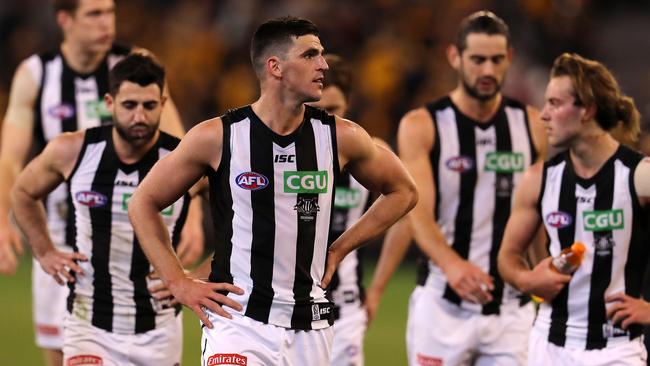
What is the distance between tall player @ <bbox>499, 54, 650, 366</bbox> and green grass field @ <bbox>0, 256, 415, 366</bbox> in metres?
4.24

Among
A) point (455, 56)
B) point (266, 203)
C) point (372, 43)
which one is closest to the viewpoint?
point (266, 203)

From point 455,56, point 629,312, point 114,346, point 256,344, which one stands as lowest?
point 114,346

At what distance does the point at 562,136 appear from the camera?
5.94 metres

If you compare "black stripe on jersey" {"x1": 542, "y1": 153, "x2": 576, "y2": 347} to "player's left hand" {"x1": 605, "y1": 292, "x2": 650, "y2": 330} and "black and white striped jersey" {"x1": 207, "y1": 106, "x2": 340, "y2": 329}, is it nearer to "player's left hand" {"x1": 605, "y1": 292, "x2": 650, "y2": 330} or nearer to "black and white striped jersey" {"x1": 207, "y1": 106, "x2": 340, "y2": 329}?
"player's left hand" {"x1": 605, "y1": 292, "x2": 650, "y2": 330}

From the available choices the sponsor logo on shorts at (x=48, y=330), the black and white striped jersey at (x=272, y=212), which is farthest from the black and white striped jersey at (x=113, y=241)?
the sponsor logo on shorts at (x=48, y=330)

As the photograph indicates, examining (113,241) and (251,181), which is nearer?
(251,181)

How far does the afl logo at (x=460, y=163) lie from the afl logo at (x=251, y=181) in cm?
224

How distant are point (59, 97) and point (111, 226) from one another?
1905 millimetres

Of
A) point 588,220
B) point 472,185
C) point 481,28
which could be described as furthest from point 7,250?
point 588,220

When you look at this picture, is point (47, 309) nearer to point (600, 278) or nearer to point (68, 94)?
point (68, 94)

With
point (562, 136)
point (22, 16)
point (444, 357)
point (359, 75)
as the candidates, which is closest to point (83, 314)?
point (444, 357)

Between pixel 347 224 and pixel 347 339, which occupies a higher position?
pixel 347 224

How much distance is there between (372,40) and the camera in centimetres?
1562

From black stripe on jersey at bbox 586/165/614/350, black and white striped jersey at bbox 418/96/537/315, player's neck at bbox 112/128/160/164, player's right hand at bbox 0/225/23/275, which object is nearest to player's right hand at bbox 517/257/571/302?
black stripe on jersey at bbox 586/165/614/350
